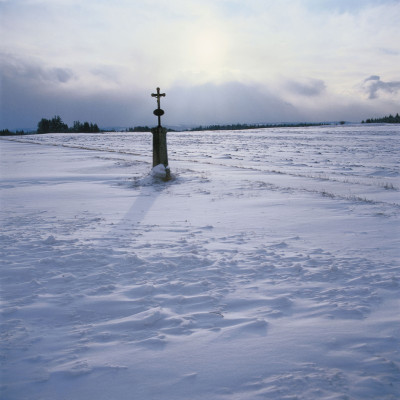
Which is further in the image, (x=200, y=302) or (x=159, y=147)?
(x=159, y=147)

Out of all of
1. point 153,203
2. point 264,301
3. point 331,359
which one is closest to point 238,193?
point 153,203

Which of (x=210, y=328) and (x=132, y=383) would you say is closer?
(x=132, y=383)

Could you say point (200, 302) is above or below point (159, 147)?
below

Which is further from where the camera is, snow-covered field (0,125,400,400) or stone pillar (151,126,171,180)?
stone pillar (151,126,171,180)

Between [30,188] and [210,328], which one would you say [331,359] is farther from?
[30,188]

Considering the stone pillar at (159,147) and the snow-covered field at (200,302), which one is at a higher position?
the stone pillar at (159,147)

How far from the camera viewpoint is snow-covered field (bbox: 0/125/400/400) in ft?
7.84

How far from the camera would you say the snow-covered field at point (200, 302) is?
2.39 metres

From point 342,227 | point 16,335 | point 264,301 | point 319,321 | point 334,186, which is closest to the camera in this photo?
point 16,335

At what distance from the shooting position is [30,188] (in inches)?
383

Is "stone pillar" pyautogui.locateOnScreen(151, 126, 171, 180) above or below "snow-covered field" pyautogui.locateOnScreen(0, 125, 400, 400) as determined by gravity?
above

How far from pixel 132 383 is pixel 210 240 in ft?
10.3

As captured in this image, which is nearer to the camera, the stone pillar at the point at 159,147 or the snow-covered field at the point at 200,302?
the snow-covered field at the point at 200,302

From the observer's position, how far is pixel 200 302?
11.3 feet
